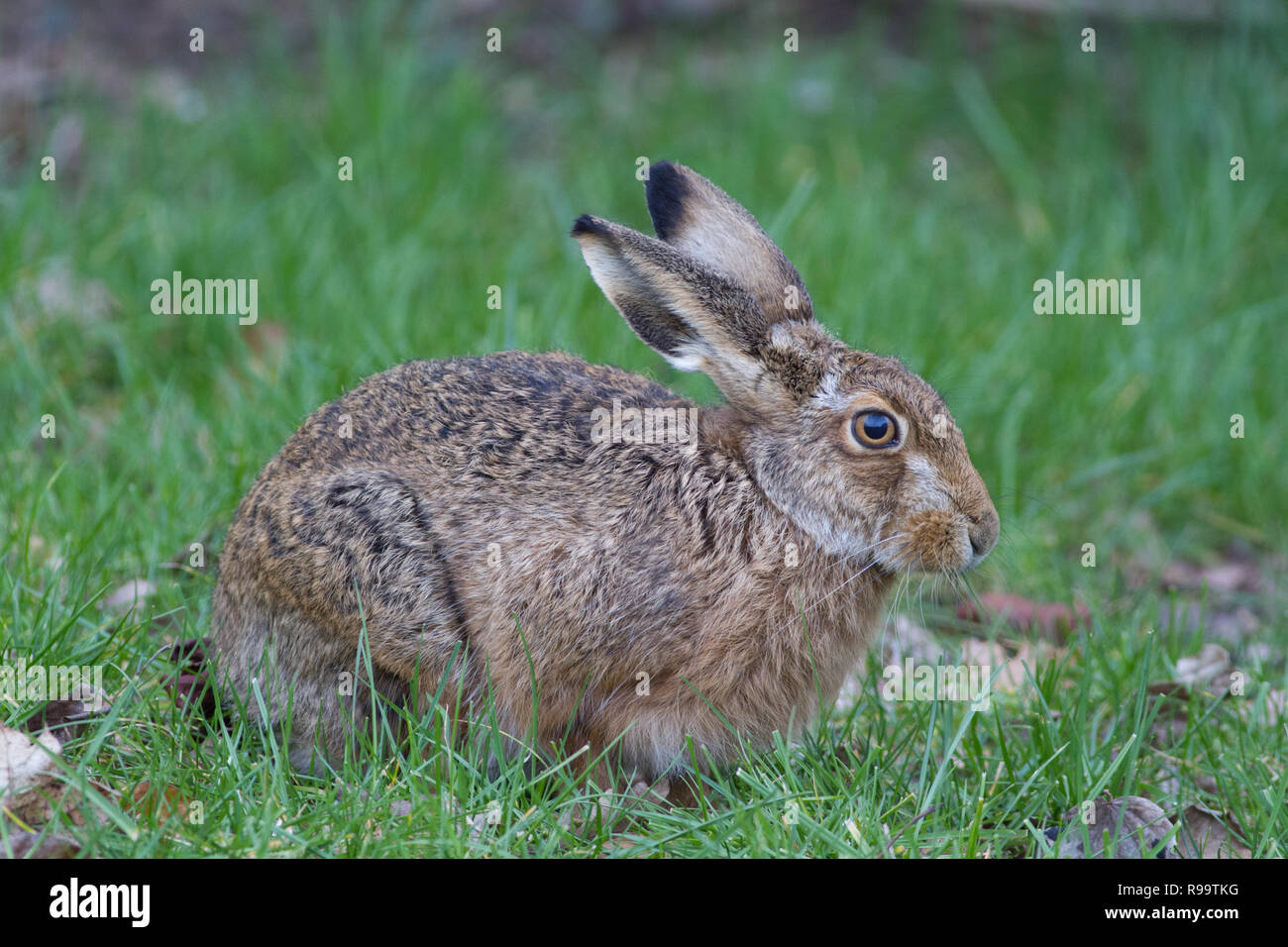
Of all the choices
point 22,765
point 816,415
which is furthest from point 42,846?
point 816,415

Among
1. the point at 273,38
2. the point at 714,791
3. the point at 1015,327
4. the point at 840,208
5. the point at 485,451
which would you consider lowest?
the point at 714,791

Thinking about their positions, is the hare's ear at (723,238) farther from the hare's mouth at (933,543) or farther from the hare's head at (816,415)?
the hare's mouth at (933,543)

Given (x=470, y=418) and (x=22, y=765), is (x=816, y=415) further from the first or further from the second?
(x=22, y=765)

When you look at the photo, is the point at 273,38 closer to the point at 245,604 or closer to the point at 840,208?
the point at 840,208

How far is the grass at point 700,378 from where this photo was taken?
4750mm

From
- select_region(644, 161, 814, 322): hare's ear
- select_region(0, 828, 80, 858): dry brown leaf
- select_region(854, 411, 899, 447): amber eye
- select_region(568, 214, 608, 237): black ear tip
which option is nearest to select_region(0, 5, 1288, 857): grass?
select_region(0, 828, 80, 858): dry brown leaf

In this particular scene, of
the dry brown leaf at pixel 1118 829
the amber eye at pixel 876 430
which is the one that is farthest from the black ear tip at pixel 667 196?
the dry brown leaf at pixel 1118 829

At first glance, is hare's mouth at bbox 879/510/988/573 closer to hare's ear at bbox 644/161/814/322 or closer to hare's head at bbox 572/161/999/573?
hare's head at bbox 572/161/999/573

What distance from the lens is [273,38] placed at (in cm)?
1073

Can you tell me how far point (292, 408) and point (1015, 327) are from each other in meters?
4.04

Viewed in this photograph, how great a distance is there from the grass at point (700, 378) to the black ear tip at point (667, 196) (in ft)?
2.27

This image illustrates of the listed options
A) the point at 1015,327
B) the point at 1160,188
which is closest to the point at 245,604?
the point at 1015,327

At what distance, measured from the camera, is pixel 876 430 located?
5.18 meters

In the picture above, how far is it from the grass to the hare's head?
571 millimetres
